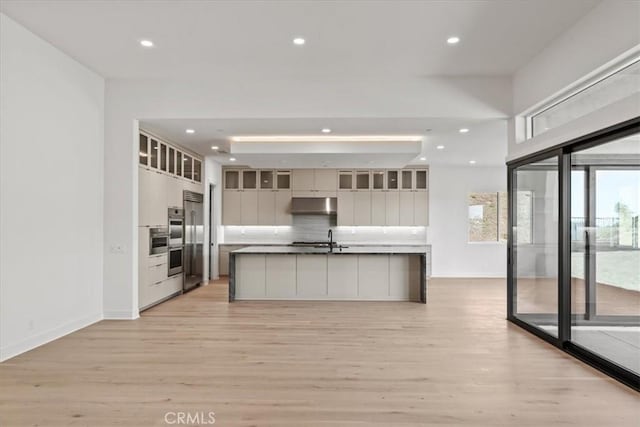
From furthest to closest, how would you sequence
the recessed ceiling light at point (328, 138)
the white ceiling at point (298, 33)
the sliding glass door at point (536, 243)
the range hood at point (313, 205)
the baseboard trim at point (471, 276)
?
the baseboard trim at point (471, 276) → the range hood at point (313, 205) → the recessed ceiling light at point (328, 138) → the sliding glass door at point (536, 243) → the white ceiling at point (298, 33)

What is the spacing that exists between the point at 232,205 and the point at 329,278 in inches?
149

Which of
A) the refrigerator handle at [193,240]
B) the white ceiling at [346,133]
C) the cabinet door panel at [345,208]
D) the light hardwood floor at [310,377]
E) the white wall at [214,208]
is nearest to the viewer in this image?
the light hardwood floor at [310,377]

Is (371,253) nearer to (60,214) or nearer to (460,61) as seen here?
(460,61)

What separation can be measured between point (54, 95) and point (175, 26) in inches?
67.4

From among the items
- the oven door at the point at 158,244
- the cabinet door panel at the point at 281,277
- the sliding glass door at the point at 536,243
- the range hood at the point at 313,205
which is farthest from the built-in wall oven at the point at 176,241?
the sliding glass door at the point at 536,243

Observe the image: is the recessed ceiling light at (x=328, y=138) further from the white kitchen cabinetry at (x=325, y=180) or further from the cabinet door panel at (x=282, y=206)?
the cabinet door panel at (x=282, y=206)

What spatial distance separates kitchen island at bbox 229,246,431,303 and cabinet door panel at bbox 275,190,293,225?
110 inches

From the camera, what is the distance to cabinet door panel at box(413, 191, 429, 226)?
960cm

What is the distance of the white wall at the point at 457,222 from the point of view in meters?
9.88

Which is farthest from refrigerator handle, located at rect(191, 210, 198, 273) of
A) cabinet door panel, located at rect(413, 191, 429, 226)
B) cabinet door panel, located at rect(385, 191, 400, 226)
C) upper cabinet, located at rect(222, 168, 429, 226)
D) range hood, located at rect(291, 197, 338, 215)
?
cabinet door panel, located at rect(413, 191, 429, 226)

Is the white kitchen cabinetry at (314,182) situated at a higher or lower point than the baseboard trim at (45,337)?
higher

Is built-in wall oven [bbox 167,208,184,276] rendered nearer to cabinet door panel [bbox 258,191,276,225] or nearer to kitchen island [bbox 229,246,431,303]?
kitchen island [bbox 229,246,431,303]

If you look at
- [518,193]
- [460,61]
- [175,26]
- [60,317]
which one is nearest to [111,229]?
[60,317]

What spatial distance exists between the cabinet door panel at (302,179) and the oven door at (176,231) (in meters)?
3.16
